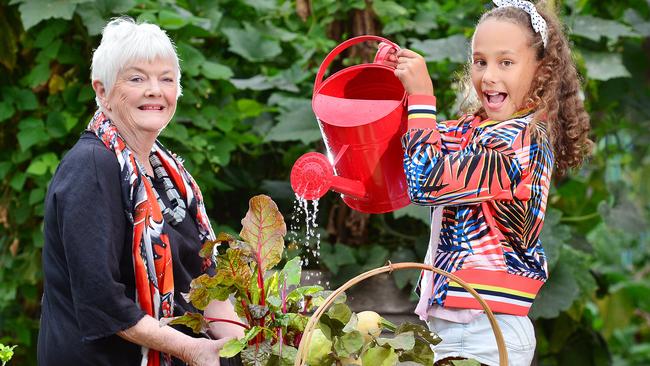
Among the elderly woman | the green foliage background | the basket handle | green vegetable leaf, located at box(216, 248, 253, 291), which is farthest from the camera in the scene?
the green foliage background

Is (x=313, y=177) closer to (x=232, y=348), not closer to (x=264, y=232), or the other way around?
(x=264, y=232)

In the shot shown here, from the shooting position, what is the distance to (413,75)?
2.13m

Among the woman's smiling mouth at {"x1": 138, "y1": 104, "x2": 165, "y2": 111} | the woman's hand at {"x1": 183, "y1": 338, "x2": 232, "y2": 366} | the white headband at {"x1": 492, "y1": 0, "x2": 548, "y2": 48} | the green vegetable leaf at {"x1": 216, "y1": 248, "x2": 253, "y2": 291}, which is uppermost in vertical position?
the white headband at {"x1": 492, "y1": 0, "x2": 548, "y2": 48}

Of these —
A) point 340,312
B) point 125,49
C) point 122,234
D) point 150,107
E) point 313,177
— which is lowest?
point 340,312

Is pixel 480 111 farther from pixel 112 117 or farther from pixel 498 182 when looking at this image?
pixel 112 117

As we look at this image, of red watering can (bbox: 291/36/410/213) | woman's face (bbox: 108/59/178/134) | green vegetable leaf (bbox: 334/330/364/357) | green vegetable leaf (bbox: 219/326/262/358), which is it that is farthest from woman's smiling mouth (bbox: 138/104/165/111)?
green vegetable leaf (bbox: 334/330/364/357)

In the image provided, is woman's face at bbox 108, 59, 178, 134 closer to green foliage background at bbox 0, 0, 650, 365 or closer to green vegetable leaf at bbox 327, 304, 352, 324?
green vegetable leaf at bbox 327, 304, 352, 324

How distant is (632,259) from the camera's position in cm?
773

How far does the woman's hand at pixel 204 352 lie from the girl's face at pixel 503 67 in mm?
726

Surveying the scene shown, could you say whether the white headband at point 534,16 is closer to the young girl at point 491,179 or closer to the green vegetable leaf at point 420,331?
the young girl at point 491,179

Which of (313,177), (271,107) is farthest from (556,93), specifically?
(271,107)

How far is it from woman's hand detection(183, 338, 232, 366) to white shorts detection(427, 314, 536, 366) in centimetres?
43

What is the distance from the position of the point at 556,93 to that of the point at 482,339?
1.77 feet

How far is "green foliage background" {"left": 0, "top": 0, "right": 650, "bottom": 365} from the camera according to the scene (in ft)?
12.5
